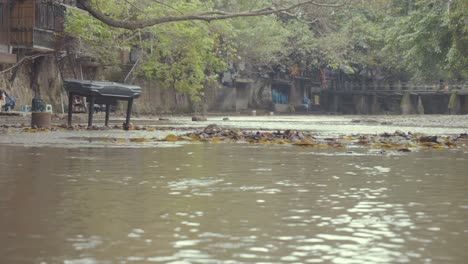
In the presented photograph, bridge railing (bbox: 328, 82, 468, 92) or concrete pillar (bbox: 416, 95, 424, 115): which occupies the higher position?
bridge railing (bbox: 328, 82, 468, 92)

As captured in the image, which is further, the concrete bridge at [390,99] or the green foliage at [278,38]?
the concrete bridge at [390,99]

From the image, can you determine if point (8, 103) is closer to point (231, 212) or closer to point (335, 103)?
point (231, 212)

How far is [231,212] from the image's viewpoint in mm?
5000

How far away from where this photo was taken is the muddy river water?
3.66 m

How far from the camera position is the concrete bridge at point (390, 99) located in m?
76.3

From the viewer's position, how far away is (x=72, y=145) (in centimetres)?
1279

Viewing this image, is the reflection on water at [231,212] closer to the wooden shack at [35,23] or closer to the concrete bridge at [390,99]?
the wooden shack at [35,23]

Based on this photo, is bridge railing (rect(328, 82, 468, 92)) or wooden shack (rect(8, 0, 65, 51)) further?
bridge railing (rect(328, 82, 468, 92))

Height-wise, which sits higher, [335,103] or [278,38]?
[278,38]

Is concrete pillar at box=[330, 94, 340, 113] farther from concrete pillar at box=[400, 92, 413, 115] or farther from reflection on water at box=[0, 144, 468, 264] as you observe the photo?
reflection on water at box=[0, 144, 468, 264]

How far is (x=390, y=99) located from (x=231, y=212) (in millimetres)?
79396

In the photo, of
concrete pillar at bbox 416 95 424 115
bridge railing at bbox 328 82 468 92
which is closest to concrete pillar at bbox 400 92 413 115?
bridge railing at bbox 328 82 468 92

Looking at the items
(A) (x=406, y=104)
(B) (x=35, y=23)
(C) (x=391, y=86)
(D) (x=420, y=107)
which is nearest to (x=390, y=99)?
(C) (x=391, y=86)

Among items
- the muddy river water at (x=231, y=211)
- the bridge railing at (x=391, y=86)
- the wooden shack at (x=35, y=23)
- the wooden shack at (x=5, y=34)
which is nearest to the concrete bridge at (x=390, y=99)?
the bridge railing at (x=391, y=86)
